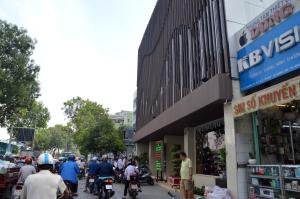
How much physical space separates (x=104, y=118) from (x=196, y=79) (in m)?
27.5

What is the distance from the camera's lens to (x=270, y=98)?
8125 millimetres

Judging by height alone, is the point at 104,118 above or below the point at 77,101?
below

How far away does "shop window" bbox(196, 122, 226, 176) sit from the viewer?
13349 mm

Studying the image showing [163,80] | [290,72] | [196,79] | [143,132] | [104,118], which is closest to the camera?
[290,72]

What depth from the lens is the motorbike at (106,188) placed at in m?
10.8

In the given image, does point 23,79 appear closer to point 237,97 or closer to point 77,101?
point 237,97

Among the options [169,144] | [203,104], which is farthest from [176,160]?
[203,104]

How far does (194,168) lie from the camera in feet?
50.8

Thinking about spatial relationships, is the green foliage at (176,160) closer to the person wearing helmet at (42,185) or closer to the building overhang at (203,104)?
the building overhang at (203,104)

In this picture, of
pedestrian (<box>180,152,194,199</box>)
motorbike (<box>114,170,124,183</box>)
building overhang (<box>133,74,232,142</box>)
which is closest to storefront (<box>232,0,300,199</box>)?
building overhang (<box>133,74,232,142</box>)

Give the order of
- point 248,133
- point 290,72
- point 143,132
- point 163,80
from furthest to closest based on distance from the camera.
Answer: point 143,132 → point 163,80 → point 248,133 → point 290,72

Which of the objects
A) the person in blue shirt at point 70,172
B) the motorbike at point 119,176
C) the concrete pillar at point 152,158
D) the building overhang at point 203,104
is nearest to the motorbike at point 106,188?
the person in blue shirt at point 70,172

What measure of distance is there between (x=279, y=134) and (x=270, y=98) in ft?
6.06

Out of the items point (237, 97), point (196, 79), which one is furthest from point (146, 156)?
point (237, 97)
